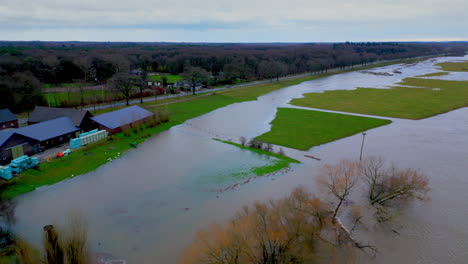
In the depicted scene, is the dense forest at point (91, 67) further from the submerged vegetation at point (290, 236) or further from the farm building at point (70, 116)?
the submerged vegetation at point (290, 236)

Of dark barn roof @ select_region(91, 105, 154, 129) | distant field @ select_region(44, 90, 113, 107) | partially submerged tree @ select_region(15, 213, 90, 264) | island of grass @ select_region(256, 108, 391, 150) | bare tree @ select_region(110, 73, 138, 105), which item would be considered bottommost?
partially submerged tree @ select_region(15, 213, 90, 264)

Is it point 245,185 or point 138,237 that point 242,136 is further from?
point 138,237

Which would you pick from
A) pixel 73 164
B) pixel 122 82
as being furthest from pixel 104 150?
pixel 122 82

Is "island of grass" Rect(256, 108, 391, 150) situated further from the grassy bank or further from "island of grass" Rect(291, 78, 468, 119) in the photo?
the grassy bank

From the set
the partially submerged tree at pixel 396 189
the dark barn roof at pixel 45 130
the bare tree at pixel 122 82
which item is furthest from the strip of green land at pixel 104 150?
the partially submerged tree at pixel 396 189

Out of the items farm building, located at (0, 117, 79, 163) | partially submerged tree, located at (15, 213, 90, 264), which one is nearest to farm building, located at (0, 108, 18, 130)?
farm building, located at (0, 117, 79, 163)
